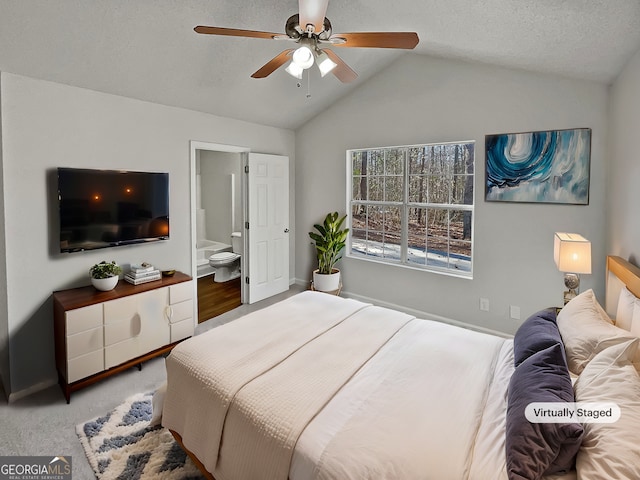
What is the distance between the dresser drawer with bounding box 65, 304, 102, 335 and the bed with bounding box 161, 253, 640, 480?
1056mm

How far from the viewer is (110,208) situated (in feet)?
9.45

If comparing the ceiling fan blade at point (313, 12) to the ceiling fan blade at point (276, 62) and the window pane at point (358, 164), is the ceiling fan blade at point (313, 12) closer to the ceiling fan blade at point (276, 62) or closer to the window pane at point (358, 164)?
the ceiling fan blade at point (276, 62)

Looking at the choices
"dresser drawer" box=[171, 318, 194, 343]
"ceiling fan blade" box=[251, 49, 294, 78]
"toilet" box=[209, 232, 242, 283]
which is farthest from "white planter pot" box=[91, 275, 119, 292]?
"toilet" box=[209, 232, 242, 283]

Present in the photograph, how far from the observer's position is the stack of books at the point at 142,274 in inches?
117

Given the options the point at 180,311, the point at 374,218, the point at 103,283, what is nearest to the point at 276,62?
the point at 103,283

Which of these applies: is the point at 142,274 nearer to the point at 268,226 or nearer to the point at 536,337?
the point at 268,226

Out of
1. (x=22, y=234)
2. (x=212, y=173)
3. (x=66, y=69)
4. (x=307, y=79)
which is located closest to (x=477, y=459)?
(x=22, y=234)

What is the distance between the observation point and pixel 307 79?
3744 millimetres

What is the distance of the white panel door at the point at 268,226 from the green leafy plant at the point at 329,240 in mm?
567

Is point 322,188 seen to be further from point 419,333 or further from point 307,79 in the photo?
point 419,333

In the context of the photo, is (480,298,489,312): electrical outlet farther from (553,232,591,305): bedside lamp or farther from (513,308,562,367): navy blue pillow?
(513,308,562,367): navy blue pillow

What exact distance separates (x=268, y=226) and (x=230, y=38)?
7.55 feet

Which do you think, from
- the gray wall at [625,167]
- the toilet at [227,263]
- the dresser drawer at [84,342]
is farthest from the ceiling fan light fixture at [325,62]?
the toilet at [227,263]

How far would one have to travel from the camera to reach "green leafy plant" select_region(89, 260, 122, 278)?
271 cm
